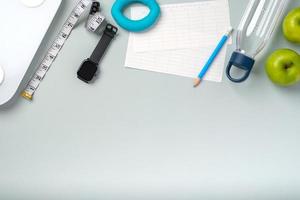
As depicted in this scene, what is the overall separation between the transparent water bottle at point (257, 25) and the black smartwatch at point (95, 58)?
0.28 metres

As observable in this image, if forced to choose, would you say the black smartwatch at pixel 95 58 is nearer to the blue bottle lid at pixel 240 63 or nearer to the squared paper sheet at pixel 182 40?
the squared paper sheet at pixel 182 40

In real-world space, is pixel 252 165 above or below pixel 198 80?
below

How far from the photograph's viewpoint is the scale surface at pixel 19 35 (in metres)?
0.82

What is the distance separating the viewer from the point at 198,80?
0.85 metres

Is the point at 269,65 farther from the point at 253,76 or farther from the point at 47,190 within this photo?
the point at 47,190

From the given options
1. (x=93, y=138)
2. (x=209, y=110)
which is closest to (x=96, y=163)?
(x=93, y=138)

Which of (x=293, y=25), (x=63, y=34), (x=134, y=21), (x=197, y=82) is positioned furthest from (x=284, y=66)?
(x=63, y=34)

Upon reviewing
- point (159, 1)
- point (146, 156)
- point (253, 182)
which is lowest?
point (253, 182)

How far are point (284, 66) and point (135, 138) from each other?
365mm

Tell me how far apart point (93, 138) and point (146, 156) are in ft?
0.42

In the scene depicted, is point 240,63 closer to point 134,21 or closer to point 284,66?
point 284,66

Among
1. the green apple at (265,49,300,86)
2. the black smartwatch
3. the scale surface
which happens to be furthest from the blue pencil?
the scale surface

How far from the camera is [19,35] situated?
0.82 m

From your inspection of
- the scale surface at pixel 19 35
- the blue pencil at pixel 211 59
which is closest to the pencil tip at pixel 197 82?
the blue pencil at pixel 211 59
